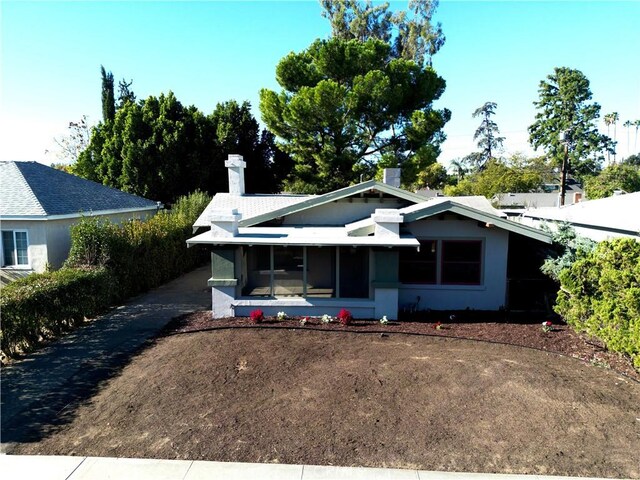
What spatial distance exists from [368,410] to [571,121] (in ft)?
145

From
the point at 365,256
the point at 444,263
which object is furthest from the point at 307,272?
the point at 444,263

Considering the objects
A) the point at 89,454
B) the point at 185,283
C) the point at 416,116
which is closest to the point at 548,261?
the point at 89,454

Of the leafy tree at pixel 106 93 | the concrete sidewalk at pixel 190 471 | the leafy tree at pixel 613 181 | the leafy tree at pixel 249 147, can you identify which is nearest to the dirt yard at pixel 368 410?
the concrete sidewalk at pixel 190 471

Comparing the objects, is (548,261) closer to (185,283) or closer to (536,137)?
(185,283)

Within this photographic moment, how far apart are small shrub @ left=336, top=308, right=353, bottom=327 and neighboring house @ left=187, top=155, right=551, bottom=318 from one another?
0.37 metres

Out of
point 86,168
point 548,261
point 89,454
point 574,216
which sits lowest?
point 89,454

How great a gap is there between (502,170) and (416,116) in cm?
3083

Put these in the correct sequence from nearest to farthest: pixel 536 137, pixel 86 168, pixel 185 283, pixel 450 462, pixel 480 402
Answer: pixel 450 462 < pixel 480 402 < pixel 185 283 < pixel 86 168 < pixel 536 137

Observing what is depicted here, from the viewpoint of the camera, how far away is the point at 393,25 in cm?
3509

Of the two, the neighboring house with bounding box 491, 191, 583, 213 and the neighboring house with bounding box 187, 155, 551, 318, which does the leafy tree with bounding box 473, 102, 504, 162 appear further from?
the neighboring house with bounding box 187, 155, 551, 318

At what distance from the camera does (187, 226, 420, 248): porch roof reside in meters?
10.7

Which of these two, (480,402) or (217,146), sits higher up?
(217,146)

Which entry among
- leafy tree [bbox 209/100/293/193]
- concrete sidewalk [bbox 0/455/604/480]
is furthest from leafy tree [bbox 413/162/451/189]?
concrete sidewalk [bbox 0/455/604/480]

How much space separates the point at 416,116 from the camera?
25.7 m
